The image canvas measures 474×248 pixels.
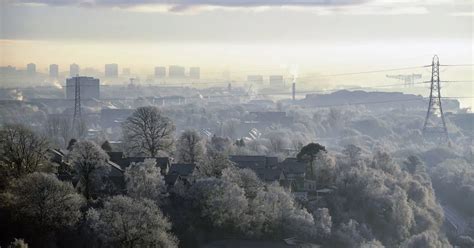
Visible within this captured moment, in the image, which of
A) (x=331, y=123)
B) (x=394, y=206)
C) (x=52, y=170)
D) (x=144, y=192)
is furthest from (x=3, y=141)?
(x=331, y=123)

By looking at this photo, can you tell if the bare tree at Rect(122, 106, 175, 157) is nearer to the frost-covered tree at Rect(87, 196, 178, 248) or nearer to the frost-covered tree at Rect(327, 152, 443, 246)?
the frost-covered tree at Rect(327, 152, 443, 246)

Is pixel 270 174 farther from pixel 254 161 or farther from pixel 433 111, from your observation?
pixel 433 111

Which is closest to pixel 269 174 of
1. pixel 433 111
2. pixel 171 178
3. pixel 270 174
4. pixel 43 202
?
pixel 270 174

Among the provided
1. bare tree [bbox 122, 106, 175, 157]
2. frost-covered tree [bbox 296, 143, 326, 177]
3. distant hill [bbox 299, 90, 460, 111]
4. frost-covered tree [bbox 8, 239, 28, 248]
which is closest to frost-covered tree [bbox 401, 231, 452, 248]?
frost-covered tree [bbox 296, 143, 326, 177]

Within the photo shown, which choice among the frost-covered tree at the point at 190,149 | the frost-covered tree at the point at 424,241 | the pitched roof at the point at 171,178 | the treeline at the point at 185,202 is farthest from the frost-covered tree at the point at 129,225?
the frost-covered tree at the point at 424,241

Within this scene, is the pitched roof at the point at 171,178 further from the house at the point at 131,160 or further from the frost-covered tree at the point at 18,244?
the frost-covered tree at the point at 18,244

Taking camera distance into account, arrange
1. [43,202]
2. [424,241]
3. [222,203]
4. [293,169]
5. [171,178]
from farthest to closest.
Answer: [293,169] < [424,241] < [171,178] < [222,203] < [43,202]
